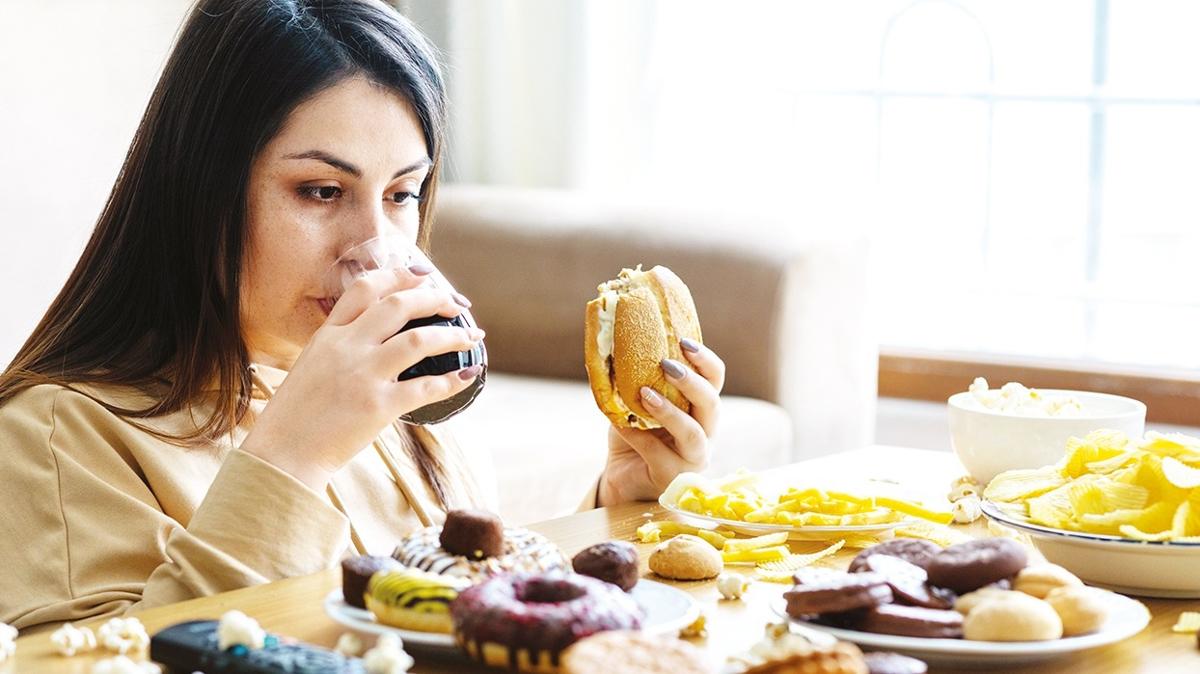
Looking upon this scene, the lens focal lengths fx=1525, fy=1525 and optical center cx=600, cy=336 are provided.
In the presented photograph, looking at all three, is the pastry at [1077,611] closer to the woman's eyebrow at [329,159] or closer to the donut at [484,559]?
the donut at [484,559]

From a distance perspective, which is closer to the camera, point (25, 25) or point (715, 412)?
point (715, 412)

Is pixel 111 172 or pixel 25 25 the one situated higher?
pixel 25 25

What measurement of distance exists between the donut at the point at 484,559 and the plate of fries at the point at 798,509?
0.31 m

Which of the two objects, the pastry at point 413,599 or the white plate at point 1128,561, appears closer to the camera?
the pastry at point 413,599

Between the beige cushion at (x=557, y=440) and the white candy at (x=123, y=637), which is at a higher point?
the white candy at (x=123, y=637)

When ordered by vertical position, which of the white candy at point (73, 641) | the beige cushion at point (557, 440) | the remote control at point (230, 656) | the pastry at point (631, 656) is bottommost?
the beige cushion at point (557, 440)

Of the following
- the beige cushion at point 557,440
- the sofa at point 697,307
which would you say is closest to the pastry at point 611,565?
the beige cushion at point 557,440

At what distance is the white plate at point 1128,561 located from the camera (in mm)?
931

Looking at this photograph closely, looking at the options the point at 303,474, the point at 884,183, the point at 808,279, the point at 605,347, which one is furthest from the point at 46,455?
the point at 884,183

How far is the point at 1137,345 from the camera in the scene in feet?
10.6

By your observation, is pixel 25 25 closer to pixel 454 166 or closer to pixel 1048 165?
pixel 454 166

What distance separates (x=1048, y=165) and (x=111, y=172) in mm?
2027

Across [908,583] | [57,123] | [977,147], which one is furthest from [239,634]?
[977,147]

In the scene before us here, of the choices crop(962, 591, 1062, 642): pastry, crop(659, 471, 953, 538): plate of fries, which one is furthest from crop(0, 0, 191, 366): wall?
crop(962, 591, 1062, 642): pastry
